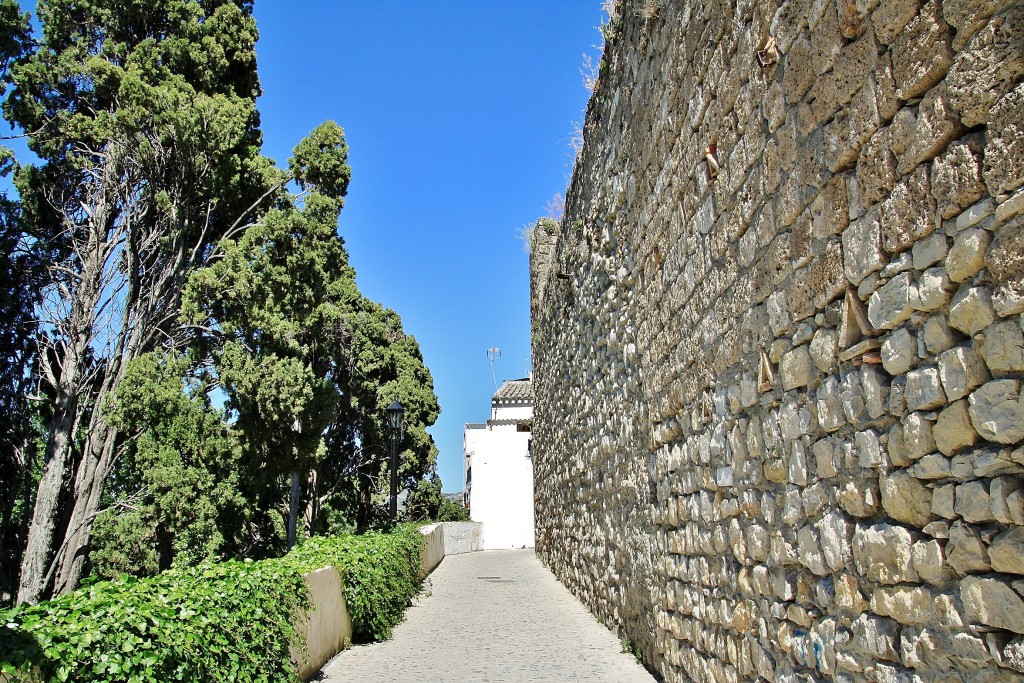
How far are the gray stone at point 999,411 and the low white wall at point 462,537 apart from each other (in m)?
24.3

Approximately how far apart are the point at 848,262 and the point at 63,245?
47.6ft

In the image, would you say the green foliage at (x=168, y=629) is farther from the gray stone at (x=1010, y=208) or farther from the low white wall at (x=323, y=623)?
the gray stone at (x=1010, y=208)

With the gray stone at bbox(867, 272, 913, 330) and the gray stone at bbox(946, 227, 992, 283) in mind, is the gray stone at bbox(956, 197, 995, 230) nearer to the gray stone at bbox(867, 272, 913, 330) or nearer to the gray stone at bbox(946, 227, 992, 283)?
the gray stone at bbox(946, 227, 992, 283)

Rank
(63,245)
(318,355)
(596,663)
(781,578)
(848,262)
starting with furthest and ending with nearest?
(318,355), (63,245), (596,663), (781,578), (848,262)

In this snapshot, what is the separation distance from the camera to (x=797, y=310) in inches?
118

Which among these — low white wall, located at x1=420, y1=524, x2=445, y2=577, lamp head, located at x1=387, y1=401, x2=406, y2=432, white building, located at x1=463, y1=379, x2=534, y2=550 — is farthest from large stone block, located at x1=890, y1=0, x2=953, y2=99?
white building, located at x1=463, y1=379, x2=534, y2=550

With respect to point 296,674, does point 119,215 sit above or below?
above

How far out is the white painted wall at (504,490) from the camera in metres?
29.9

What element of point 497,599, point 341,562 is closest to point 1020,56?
point 341,562

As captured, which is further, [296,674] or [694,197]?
[296,674]

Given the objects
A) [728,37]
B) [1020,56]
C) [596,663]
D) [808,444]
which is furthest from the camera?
[596,663]

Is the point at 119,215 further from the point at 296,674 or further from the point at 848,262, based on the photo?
the point at 848,262

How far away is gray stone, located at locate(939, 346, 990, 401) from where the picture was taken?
1.91 meters

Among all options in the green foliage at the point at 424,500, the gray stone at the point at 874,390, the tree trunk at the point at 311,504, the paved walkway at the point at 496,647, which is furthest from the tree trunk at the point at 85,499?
the gray stone at the point at 874,390
